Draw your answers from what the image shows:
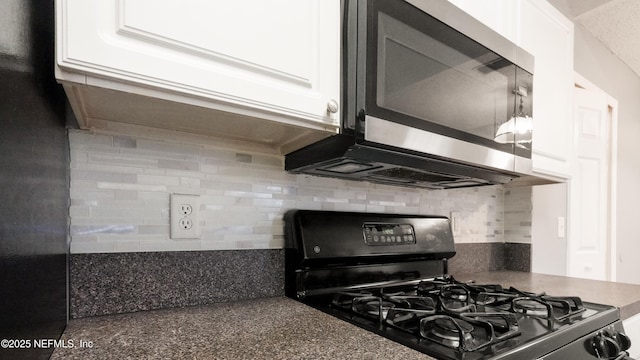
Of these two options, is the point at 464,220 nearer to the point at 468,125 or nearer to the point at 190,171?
the point at 468,125

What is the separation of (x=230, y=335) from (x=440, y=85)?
0.79 metres

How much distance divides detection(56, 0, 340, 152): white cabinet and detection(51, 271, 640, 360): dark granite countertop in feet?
1.41

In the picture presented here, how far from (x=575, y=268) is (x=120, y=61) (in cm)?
229

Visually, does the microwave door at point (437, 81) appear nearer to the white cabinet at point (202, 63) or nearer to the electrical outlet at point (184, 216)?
the white cabinet at point (202, 63)

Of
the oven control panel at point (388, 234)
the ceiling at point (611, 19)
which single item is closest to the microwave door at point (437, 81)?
the oven control panel at point (388, 234)

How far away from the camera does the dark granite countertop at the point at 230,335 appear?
1.91 feet

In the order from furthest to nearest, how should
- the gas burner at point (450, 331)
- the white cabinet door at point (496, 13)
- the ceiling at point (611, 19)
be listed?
1. the ceiling at point (611, 19)
2. the white cabinet door at point (496, 13)
3. the gas burner at point (450, 331)

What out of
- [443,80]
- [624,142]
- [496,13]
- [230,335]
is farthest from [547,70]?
[624,142]

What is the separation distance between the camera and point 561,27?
147 centimetres

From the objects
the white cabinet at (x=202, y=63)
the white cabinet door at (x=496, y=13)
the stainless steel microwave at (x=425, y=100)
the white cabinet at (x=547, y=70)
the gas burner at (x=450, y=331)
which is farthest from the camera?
the white cabinet at (x=547, y=70)

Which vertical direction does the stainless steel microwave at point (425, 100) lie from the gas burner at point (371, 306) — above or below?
above

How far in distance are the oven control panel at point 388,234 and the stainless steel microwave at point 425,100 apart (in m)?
0.16

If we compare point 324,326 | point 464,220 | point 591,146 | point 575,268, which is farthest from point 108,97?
point 591,146

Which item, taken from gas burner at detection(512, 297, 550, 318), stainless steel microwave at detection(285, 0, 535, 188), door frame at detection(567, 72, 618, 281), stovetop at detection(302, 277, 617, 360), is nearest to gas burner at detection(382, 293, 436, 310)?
stovetop at detection(302, 277, 617, 360)
